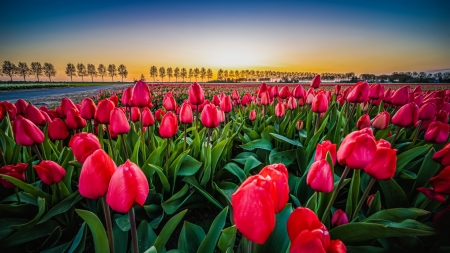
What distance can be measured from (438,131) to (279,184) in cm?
195

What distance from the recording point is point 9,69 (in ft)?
246

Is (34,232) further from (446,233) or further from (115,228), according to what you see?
(446,233)

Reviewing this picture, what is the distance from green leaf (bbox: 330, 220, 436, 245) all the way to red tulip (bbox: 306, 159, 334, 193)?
8.3 inches

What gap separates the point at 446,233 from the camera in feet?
3.65

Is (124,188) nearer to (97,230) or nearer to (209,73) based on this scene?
(97,230)

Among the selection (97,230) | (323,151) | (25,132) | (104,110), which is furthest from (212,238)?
(25,132)

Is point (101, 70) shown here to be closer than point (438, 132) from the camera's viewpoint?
No

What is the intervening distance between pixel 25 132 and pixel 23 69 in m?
112

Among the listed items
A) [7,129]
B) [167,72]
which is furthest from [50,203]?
[167,72]

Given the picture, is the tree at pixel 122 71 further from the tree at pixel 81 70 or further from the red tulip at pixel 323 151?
the red tulip at pixel 323 151

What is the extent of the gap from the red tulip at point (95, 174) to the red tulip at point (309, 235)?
29.9 inches

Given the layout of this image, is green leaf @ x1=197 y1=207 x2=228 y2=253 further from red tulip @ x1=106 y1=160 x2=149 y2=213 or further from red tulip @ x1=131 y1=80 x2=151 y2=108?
red tulip @ x1=131 y1=80 x2=151 y2=108

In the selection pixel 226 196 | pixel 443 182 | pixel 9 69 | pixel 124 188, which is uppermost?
pixel 9 69

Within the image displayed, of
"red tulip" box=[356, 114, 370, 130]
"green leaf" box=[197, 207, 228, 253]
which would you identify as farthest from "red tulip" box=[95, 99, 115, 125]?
→ "red tulip" box=[356, 114, 370, 130]
